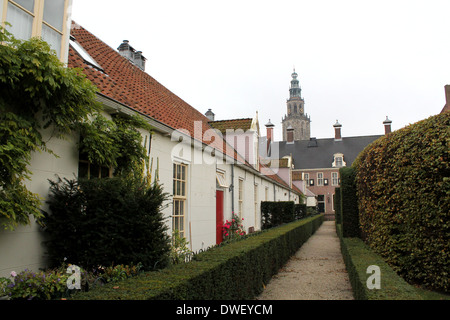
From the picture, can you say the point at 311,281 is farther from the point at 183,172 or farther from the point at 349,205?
the point at 183,172

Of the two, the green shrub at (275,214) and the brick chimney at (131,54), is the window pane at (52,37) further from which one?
the green shrub at (275,214)

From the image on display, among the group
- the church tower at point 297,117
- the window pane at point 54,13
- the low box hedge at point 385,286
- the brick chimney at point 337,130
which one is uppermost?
the church tower at point 297,117

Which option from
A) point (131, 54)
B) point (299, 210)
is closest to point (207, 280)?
point (131, 54)

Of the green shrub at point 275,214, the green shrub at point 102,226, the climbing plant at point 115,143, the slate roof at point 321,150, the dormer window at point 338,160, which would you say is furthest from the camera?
the slate roof at point 321,150

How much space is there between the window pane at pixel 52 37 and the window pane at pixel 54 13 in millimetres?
111

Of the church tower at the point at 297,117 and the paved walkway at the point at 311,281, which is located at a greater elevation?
the church tower at the point at 297,117

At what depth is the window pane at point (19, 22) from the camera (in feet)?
14.1

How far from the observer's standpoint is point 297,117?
3969 inches

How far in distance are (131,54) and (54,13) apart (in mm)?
8840

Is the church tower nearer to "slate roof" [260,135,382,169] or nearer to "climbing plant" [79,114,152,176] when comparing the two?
"slate roof" [260,135,382,169]

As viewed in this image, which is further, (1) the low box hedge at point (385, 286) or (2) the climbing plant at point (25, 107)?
(2) the climbing plant at point (25, 107)

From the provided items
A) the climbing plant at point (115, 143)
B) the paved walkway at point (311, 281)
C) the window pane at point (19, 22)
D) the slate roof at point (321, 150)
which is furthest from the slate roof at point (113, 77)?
the slate roof at point (321, 150)
